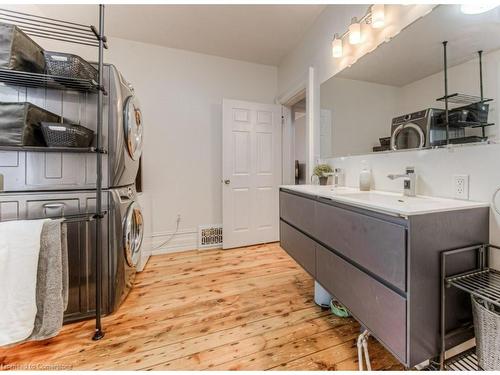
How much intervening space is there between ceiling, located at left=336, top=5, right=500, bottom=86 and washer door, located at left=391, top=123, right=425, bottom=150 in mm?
281

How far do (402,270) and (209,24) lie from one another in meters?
2.80

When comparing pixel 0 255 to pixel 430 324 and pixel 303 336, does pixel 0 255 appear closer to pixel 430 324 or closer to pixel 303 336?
pixel 303 336

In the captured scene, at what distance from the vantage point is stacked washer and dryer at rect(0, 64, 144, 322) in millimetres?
1393

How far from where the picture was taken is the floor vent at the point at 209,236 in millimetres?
3023

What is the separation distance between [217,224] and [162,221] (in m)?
0.74

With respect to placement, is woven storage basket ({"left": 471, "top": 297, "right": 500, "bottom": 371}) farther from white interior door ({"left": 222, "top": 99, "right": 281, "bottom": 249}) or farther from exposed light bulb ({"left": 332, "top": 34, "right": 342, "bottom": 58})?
white interior door ({"left": 222, "top": 99, "right": 281, "bottom": 249})

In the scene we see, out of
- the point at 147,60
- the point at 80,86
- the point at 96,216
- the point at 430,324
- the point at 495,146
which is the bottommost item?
the point at 430,324

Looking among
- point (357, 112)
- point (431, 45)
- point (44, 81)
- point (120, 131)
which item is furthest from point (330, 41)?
point (44, 81)

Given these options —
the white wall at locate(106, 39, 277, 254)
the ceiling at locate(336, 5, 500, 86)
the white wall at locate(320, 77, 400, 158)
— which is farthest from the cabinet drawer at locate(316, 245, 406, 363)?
the white wall at locate(106, 39, 277, 254)

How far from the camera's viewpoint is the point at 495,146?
3.13 feet

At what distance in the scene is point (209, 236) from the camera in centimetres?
307

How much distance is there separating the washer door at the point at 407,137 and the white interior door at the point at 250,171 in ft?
6.16

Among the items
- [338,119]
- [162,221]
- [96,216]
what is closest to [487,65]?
[338,119]

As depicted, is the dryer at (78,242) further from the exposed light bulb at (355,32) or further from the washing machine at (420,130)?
the exposed light bulb at (355,32)
